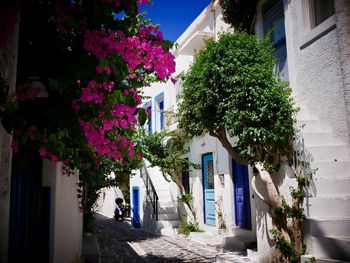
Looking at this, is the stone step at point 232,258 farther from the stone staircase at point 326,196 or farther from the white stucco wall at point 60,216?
the white stucco wall at point 60,216

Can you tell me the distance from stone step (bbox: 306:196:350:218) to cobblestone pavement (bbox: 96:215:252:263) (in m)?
3.84

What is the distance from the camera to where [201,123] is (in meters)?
8.23

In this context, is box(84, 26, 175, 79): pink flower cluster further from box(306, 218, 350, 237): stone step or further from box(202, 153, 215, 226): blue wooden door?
box(202, 153, 215, 226): blue wooden door

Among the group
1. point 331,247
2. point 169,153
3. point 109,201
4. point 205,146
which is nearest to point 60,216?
point 331,247

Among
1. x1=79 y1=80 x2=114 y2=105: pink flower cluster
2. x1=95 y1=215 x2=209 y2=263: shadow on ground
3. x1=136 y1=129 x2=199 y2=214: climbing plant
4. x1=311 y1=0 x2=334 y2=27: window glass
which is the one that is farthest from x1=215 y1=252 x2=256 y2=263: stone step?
x1=79 y1=80 x2=114 y2=105: pink flower cluster

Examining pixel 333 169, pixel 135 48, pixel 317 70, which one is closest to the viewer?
pixel 135 48

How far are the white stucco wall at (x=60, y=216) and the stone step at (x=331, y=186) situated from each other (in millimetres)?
4552

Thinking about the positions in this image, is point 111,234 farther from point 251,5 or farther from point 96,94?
point 96,94

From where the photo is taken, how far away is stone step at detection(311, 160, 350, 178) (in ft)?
21.3

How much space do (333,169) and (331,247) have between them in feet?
5.43

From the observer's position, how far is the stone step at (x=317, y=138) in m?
7.00

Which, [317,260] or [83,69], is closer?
[83,69]

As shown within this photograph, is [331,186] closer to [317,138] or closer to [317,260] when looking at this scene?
[317,138]

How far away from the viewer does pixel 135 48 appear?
2.99 m
